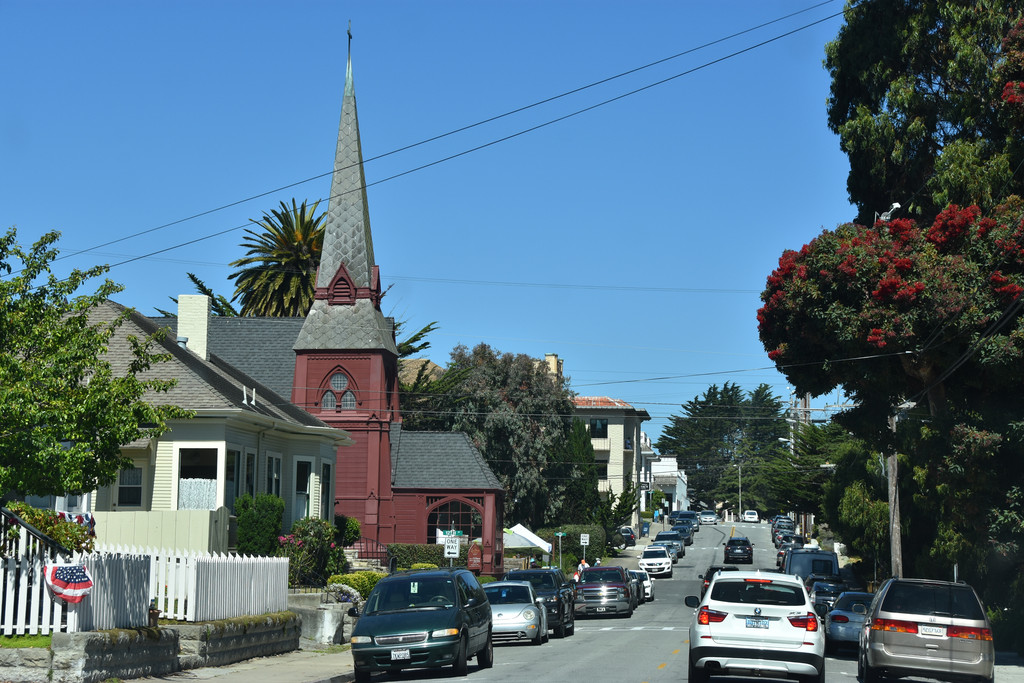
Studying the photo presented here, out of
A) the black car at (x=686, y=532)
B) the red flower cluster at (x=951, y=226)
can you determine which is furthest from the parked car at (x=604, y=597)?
the black car at (x=686, y=532)

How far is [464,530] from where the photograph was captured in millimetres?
51062

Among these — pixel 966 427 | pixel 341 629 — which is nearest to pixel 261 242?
pixel 341 629

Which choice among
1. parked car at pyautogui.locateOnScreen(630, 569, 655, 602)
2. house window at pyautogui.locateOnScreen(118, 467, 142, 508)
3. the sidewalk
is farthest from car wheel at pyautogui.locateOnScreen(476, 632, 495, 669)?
parked car at pyautogui.locateOnScreen(630, 569, 655, 602)

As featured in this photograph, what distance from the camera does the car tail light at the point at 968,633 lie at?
17000mm

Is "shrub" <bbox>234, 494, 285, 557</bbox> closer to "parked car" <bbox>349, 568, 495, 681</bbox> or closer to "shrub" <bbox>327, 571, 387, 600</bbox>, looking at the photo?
"shrub" <bbox>327, 571, 387, 600</bbox>

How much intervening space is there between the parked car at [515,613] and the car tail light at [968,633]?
10.3 metres

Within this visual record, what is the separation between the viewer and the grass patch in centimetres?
1489

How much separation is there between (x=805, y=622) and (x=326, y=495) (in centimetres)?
2525

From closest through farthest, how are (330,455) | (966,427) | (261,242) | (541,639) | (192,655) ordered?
(192,655), (966,427), (541,639), (330,455), (261,242)

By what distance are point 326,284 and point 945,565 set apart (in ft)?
94.6

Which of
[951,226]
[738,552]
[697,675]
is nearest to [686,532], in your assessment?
[738,552]

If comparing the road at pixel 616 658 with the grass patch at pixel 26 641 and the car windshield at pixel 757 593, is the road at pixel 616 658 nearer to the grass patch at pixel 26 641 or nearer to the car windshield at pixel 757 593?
the car windshield at pixel 757 593

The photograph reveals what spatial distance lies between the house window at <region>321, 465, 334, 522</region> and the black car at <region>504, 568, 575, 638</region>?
916cm

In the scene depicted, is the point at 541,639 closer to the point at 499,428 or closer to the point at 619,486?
the point at 499,428
